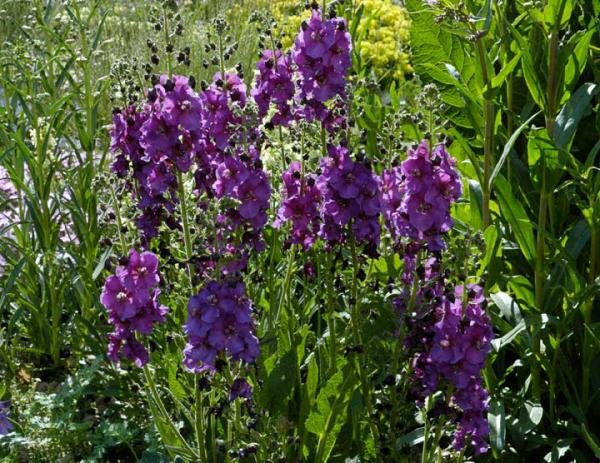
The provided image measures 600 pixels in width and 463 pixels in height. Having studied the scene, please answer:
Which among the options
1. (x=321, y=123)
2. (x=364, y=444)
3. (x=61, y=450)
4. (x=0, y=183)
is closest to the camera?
(x=321, y=123)

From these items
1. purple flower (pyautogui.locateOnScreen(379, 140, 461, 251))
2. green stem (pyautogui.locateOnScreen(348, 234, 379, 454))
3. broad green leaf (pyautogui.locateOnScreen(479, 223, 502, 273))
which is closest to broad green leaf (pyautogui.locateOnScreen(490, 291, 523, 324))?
broad green leaf (pyautogui.locateOnScreen(479, 223, 502, 273))

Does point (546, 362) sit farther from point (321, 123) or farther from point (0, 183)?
point (0, 183)

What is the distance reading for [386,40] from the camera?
21.1ft

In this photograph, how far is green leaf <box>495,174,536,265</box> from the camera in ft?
8.28

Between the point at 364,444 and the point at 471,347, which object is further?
the point at 364,444

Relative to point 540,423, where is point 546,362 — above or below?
above

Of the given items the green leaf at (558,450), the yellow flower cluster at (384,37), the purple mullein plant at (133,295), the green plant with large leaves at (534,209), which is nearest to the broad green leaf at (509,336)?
the green plant with large leaves at (534,209)

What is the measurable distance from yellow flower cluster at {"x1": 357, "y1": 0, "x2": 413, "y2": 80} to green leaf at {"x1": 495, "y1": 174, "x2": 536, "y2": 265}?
3.43 metres

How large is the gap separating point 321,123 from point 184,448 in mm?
870

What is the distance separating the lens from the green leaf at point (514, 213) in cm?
252

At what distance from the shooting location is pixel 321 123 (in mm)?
2354

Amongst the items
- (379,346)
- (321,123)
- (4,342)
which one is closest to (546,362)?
(379,346)

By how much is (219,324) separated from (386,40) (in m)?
4.77

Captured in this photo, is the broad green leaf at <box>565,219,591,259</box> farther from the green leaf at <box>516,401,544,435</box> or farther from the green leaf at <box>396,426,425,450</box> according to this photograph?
the green leaf at <box>396,426,425,450</box>
